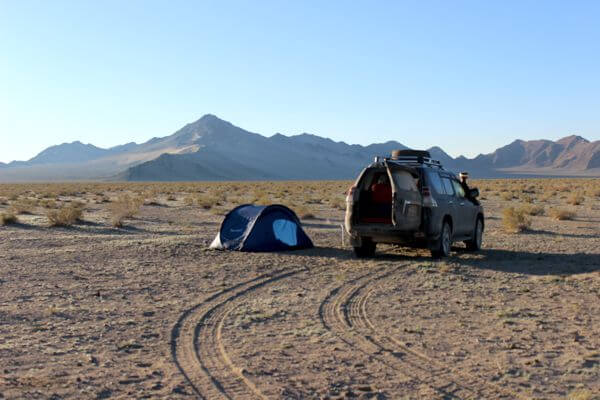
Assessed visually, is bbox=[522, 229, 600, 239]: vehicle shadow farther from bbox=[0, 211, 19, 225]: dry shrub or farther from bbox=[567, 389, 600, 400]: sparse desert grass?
bbox=[0, 211, 19, 225]: dry shrub

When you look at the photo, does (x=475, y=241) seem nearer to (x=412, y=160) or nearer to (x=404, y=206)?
(x=412, y=160)

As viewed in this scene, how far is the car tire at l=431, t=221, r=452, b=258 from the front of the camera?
14312 millimetres

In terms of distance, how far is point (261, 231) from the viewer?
15992 millimetres

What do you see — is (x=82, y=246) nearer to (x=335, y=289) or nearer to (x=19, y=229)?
(x=19, y=229)

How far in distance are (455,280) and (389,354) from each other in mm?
4943

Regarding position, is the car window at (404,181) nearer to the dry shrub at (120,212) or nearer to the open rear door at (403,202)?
the open rear door at (403,202)

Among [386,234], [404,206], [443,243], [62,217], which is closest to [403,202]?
[404,206]

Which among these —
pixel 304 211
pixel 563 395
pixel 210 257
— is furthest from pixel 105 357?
pixel 304 211

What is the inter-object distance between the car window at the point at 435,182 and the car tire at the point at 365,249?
174cm

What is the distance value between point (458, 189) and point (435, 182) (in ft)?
5.49

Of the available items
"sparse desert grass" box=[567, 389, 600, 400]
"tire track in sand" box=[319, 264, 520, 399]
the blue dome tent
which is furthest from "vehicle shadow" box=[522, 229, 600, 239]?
"sparse desert grass" box=[567, 389, 600, 400]

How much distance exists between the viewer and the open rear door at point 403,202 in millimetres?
13625

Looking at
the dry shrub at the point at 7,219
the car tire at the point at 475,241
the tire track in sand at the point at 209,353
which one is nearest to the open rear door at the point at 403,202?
the car tire at the point at 475,241

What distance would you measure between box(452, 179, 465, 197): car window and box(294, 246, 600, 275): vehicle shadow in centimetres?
136
